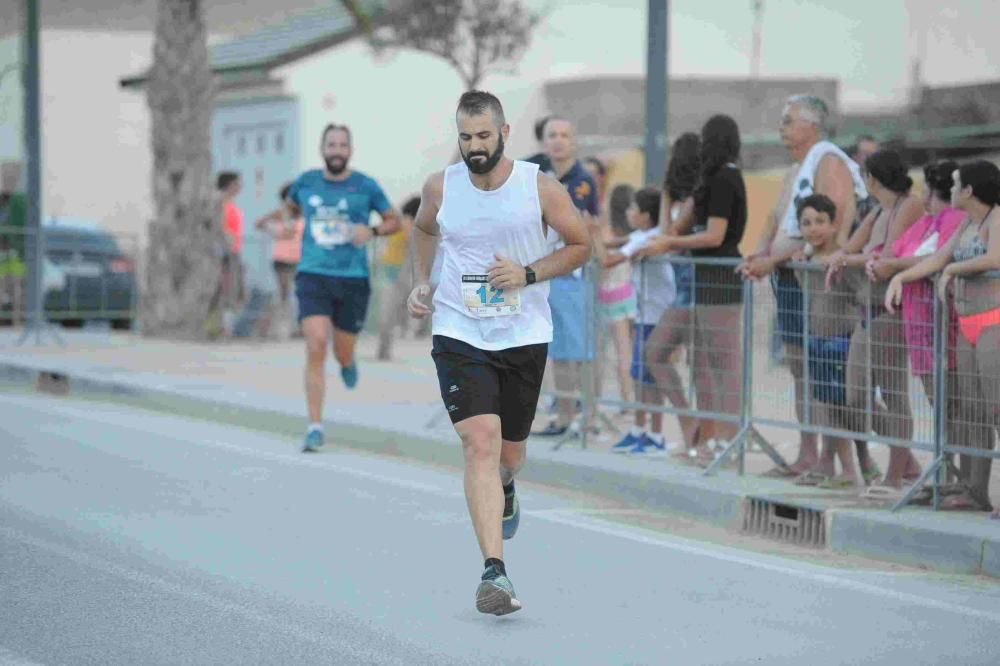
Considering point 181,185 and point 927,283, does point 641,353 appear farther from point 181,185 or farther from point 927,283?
point 181,185

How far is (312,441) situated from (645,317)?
7.85 ft

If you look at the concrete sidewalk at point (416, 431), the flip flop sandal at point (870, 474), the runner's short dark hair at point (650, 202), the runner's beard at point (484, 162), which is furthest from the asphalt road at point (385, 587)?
the runner's short dark hair at point (650, 202)

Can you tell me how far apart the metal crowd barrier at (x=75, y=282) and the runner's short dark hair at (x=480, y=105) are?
1539 centimetres

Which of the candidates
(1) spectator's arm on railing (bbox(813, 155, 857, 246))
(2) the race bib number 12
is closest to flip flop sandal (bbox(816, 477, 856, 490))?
(1) spectator's arm on railing (bbox(813, 155, 857, 246))

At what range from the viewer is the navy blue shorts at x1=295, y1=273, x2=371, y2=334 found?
12.8m

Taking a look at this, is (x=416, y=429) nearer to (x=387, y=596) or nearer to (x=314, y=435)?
(x=314, y=435)

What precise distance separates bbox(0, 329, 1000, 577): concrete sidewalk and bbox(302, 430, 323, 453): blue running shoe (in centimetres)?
49

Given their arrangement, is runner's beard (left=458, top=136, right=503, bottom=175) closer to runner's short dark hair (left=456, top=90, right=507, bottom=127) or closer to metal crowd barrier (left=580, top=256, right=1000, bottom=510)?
runner's short dark hair (left=456, top=90, right=507, bottom=127)

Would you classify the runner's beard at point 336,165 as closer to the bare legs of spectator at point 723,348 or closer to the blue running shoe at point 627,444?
the blue running shoe at point 627,444

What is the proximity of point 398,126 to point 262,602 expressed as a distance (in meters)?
31.1

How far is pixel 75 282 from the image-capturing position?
2320 centimetres

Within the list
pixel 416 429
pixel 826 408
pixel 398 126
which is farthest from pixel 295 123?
pixel 826 408

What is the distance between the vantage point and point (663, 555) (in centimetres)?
897

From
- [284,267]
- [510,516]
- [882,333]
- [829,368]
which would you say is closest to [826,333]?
[829,368]
